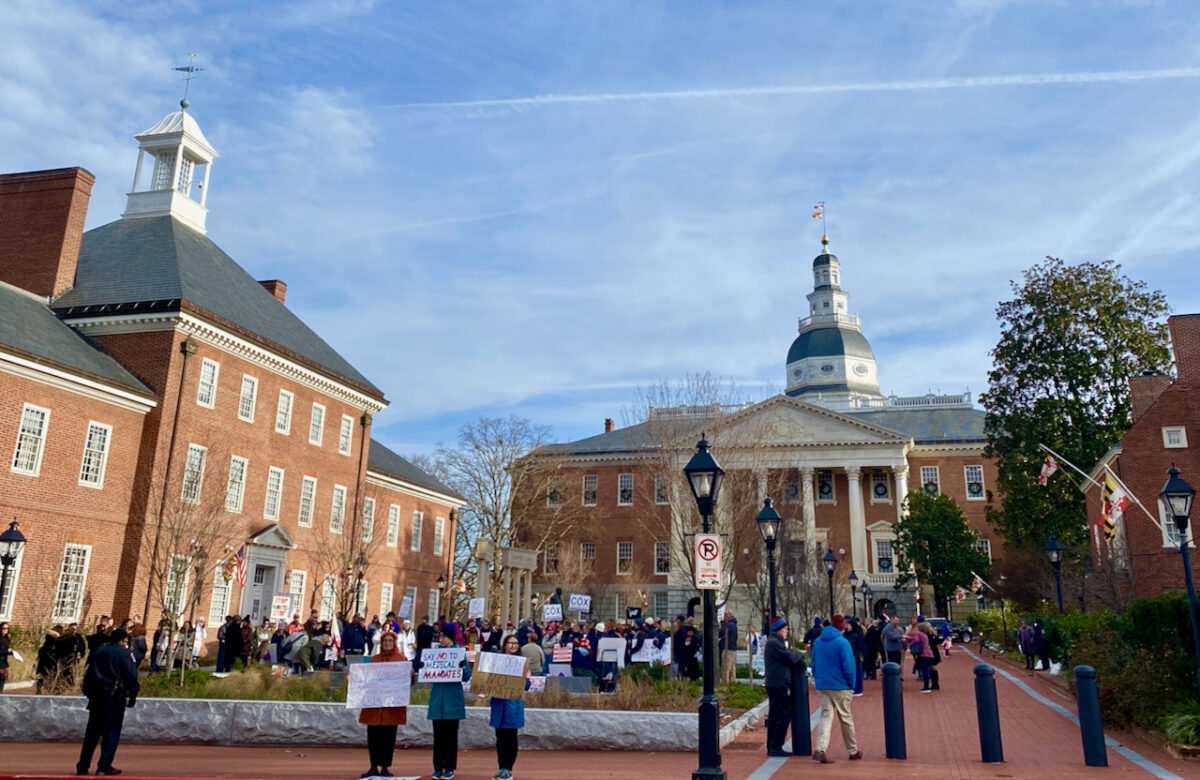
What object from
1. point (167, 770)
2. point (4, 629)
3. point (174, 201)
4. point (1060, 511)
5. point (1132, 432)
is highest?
point (174, 201)

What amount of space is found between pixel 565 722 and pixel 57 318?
24878 mm

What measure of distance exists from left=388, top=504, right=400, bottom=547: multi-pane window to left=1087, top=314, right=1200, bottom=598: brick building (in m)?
30.2

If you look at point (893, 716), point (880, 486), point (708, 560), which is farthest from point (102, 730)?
point (880, 486)

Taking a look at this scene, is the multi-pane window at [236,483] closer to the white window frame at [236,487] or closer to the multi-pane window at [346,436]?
the white window frame at [236,487]

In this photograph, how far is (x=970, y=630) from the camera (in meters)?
50.8

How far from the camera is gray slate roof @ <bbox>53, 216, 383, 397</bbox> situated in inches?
1179

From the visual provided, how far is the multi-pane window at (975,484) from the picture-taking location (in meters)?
65.5

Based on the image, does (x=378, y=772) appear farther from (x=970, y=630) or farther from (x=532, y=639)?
(x=970, y=630)

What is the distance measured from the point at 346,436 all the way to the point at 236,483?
7.66 m

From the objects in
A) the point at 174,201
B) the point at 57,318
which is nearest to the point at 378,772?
the point at 57,318

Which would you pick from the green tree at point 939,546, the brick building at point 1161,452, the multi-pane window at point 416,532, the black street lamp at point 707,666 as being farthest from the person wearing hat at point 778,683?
the green tree at point 939,546

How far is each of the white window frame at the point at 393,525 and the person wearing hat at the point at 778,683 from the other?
32.4 meters

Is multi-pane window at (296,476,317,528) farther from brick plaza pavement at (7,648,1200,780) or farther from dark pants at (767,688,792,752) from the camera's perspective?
dark pants at (767,688,792,752)

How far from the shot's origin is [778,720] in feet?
40.5
